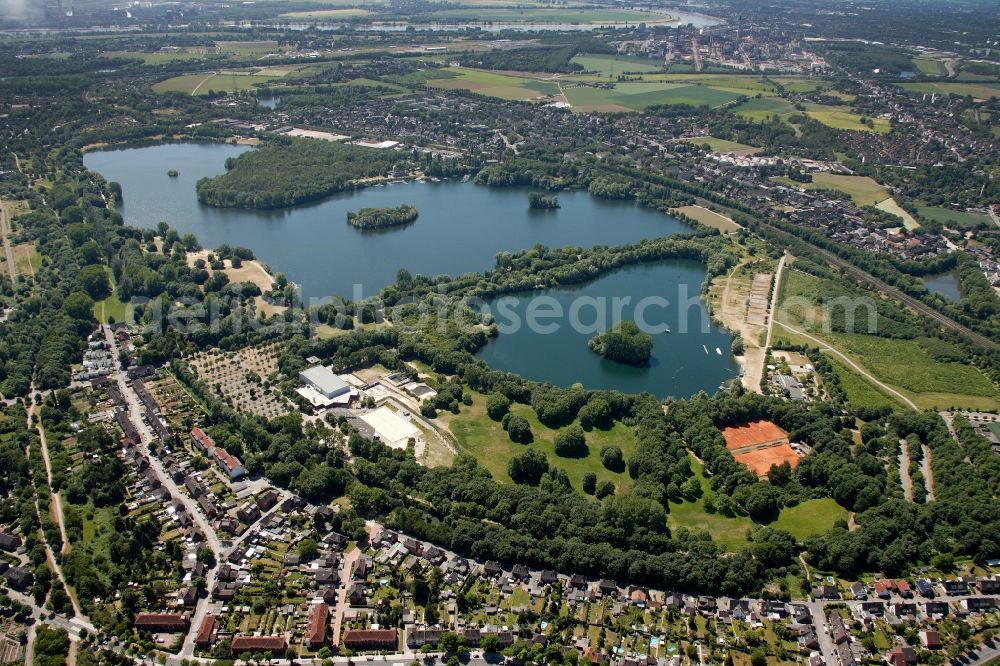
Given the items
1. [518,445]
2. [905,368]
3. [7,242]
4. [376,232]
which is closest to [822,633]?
[518,445]

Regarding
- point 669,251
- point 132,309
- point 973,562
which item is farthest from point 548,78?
point 973,562

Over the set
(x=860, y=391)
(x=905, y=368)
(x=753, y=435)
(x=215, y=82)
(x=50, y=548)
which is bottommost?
(x=905, y=368)

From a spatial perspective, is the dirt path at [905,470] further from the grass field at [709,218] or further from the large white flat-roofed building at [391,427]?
the grass field at [709,218]

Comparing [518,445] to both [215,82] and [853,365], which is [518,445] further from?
[215,82]

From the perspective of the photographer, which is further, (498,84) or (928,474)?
(498,84)

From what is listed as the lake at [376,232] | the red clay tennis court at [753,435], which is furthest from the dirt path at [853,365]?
the lake at [376,232]

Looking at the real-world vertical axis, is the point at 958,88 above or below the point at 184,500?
above

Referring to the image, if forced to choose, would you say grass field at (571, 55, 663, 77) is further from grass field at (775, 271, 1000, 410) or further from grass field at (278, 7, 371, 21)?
grass field at (775, 271, 1000, 410)

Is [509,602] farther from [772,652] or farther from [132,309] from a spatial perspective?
[132,309]
